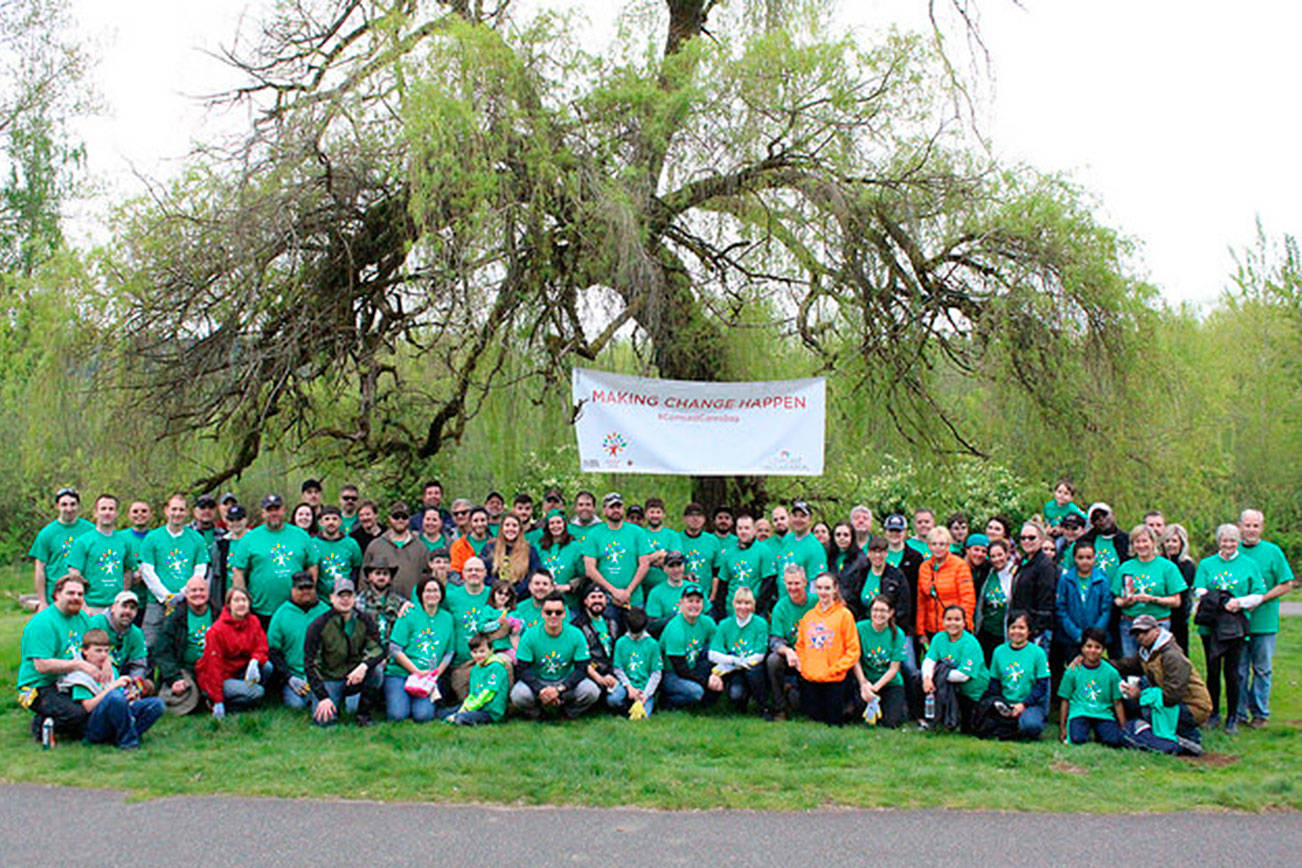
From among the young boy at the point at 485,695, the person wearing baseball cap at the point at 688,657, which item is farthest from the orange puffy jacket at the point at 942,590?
the young boy at the point at 485,695

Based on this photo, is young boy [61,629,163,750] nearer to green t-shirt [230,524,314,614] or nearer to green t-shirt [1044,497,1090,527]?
green t-shirt [230,524,314,614]

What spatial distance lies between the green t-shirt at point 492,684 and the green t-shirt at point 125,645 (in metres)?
2.50

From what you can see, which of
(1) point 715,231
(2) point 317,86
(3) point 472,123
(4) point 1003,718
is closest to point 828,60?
(1) point 715,231

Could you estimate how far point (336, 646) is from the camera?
8.99 meters

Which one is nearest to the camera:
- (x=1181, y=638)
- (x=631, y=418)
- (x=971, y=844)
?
(x=971, y=844)

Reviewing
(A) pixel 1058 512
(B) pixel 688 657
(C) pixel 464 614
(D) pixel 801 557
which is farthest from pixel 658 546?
(A) pixel 1058 512

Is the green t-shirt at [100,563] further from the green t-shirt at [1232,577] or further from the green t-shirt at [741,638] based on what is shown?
the green t-shirt at [1232,577]

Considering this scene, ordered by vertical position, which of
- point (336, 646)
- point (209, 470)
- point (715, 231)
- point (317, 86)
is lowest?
point (336, 646)

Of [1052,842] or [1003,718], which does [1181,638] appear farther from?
[1052,842]

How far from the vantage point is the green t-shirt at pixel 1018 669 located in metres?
8.66

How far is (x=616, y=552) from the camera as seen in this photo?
402 inches

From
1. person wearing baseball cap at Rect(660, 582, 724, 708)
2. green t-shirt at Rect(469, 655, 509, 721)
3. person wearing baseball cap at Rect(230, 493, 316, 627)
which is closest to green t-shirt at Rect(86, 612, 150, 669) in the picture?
person wearing baseball cap at Rect(230, 493, 316, 627)

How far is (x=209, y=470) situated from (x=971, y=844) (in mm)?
8258

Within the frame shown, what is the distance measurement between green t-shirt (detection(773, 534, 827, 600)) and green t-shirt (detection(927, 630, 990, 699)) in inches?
51.5
